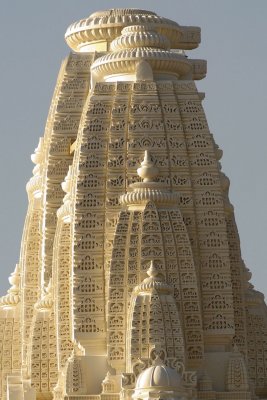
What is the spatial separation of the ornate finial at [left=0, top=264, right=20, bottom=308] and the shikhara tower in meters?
3.90

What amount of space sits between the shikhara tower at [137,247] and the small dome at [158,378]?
39 millimetres

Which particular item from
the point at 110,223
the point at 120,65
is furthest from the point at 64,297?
the point at 120,65

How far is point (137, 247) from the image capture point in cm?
6581

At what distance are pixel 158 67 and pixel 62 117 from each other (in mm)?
4013

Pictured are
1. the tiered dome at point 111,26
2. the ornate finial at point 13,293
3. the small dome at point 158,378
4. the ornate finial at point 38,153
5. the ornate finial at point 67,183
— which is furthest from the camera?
the ornate finial at point 13,293

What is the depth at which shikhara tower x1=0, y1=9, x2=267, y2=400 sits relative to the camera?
65188mm

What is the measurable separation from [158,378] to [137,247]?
4.72m

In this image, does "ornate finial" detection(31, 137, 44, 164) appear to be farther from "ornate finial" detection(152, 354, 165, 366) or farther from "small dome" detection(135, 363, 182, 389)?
"small dome" detection(135, 363, 182, 389)

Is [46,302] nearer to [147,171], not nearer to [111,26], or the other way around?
[147,171]

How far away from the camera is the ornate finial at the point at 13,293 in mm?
76375

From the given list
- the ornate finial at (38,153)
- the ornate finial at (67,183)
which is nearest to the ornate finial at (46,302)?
the ornate finial at (67,183)

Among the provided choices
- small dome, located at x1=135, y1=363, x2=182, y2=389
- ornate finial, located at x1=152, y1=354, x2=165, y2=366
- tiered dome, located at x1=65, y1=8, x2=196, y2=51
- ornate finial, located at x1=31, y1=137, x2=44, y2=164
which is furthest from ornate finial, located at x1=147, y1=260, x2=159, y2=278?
ornate finial, located at x1=31, y1=137, x2=44, y2=164

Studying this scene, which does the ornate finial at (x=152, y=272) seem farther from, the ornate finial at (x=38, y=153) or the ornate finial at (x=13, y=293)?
the ornate finial at (x=13, y=293)

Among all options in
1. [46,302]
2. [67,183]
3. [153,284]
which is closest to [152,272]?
[153,284]
